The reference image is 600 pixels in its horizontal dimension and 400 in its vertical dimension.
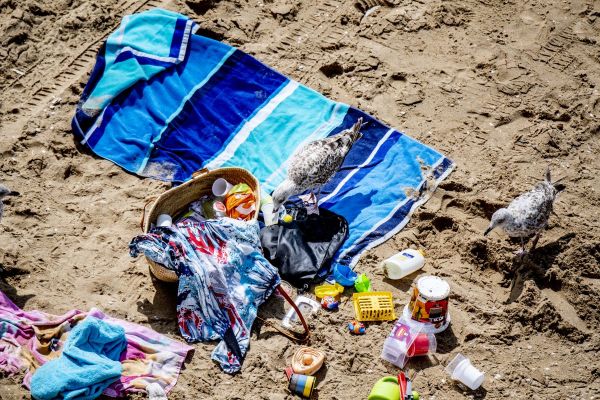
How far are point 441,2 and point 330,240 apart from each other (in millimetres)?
4361

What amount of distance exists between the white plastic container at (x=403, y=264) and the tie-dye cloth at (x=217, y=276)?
110cm

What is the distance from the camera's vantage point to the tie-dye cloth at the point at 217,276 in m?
5.58

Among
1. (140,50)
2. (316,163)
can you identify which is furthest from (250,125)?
(140,50)

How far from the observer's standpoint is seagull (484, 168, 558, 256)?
5914mm

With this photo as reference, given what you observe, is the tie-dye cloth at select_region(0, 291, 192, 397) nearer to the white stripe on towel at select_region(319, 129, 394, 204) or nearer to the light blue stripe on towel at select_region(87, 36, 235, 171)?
the light blue stripe on towel at select_region(87, 36, 235, 171)

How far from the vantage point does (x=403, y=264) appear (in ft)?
19.6

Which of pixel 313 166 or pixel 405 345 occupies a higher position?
pixel 313 166

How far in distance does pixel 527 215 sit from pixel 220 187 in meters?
3.07

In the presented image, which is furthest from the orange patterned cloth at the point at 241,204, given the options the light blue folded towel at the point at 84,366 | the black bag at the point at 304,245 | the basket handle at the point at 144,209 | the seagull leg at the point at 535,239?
the seagull leg at the point at 535,239

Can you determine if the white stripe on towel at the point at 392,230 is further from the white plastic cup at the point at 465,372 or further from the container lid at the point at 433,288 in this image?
the white plastic cup at the point at 465,372

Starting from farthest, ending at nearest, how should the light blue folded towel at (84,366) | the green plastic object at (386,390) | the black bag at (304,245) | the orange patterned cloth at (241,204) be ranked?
the orange patterned cloth at (241,204) < the black bag at (304,245) < the green plastic object at (386,390) < the light blue folded towel at (84,366)

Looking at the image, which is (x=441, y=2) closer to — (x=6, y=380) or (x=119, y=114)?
(x=119, y=114)

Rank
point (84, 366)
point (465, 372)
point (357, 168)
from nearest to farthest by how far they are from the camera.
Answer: point (84, 366) < point (465, 372) < point (357, 168)

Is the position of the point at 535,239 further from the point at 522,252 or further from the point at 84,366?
the point at 84,366
